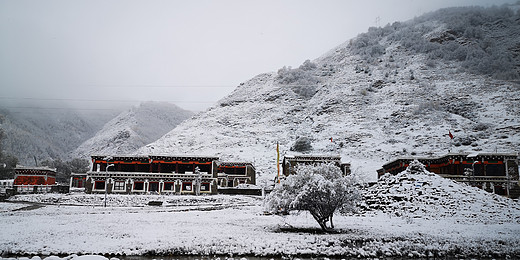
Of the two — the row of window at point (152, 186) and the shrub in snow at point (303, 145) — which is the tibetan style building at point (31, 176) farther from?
the shrub in snow at point (303, 145)

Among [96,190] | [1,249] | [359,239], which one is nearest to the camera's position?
[1,249]

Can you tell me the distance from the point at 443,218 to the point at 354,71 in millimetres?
159301

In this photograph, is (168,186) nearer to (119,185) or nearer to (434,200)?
(119,185)

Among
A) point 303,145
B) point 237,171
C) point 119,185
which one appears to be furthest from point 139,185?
point 303,145

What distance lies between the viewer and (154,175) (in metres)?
66.9

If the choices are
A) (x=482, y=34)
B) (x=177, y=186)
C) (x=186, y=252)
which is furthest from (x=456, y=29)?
(x=186, y=252)

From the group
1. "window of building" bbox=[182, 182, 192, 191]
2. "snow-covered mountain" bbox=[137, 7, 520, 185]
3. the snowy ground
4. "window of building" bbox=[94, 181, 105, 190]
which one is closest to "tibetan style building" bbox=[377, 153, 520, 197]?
"snow-covered mountain" bbox=[137, 7, 520, 185]

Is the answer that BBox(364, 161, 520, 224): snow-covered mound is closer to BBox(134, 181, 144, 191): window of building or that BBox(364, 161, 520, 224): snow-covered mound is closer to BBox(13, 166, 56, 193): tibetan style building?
BBox(134, 181, 144, 191): window of building

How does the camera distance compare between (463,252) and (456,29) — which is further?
(456,29)

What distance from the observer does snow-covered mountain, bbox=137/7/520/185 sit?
97.9 metres

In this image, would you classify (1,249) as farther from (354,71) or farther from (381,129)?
(354,71)

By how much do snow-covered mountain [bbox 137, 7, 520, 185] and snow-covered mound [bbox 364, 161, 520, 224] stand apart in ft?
126

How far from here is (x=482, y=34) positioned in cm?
15462

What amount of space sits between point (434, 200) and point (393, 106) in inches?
4225
